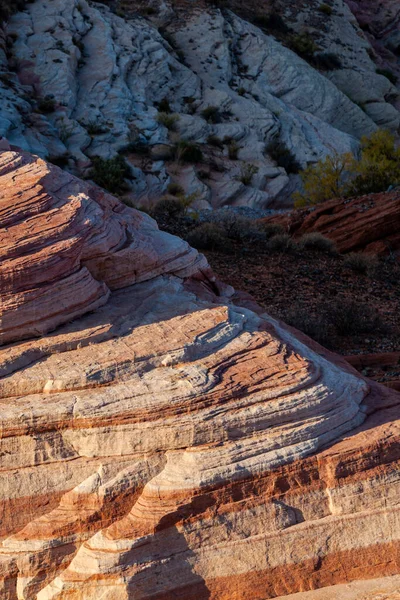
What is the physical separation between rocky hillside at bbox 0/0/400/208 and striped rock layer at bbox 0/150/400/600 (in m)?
16.4

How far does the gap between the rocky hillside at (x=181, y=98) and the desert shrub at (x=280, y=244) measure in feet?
26.0

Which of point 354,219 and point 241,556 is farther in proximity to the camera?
point 354,219

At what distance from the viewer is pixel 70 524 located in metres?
4.50

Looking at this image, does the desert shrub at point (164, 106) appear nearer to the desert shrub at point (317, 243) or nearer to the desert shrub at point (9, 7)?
the desert shrub at point (9, 7)

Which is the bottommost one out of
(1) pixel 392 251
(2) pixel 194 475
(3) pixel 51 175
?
(1) pixel 392 251

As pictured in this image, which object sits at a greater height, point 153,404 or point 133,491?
point 153,404

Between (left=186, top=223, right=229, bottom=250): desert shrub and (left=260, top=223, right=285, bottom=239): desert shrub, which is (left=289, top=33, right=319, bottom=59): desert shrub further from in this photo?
(left=186, top=223, right=229, bottom=250): desert shrub

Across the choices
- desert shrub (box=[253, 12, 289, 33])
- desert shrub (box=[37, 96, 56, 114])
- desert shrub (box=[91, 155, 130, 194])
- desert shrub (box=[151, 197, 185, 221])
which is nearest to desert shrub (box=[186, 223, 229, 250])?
desert shrub (box=[151, 197, 185, 221])

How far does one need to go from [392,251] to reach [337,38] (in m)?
26.9

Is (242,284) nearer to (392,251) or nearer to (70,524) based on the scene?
(392,251)

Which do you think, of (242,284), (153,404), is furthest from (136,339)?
(242,284)

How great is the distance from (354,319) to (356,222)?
5.44m

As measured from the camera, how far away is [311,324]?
1006 cm

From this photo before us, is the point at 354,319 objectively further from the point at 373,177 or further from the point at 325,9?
the point at 325,9
